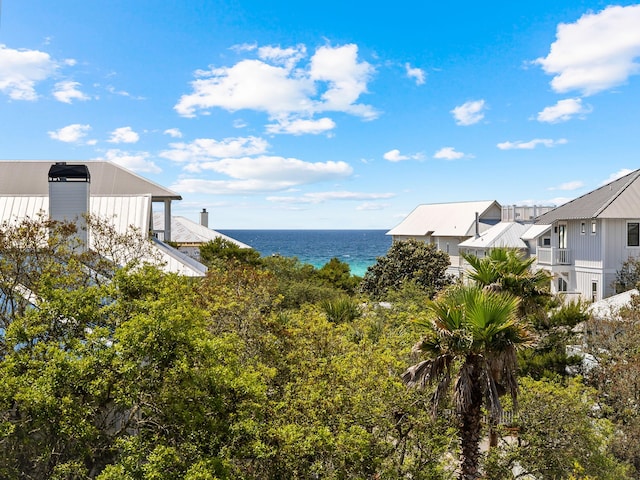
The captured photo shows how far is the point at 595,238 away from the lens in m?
30.1

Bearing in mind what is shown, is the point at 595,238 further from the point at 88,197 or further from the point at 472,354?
the point at 88,197

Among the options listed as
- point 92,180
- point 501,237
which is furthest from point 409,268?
point 92,180

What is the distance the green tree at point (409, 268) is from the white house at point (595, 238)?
7.10 m

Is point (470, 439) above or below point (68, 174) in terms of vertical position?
below

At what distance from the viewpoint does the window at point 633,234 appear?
1158 inches

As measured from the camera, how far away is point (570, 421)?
1117 cm

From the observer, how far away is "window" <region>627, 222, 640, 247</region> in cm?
2942

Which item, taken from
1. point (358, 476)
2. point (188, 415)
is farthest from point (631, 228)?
point (188, 415)

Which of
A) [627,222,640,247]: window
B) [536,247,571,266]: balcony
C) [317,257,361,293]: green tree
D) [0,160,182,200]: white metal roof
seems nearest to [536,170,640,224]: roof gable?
[627,222,640,247]: window

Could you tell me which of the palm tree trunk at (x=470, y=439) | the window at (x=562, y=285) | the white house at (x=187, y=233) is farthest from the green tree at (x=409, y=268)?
the palm tree trunk at (x=470, y=439)

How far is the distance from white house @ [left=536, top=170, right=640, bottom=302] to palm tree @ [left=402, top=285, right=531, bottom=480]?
66.0 feet

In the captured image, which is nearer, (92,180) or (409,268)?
(92,180)

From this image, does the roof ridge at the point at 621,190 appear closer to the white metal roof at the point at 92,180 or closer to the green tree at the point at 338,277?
the green tree at the point at 338,277

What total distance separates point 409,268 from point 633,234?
14000 mm
